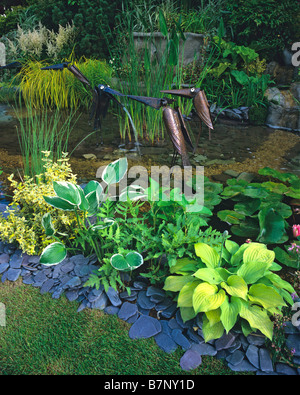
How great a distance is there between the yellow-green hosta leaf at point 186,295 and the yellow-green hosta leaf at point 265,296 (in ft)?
0.94

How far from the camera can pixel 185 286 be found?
1.66 meters

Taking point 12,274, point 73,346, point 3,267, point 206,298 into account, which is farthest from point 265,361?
point 3,267

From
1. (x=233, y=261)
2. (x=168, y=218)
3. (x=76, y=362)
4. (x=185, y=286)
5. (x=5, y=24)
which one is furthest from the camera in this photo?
(x=5, y=24)

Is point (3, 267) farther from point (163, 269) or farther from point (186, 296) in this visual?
point (186, 296)

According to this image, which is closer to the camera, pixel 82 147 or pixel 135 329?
pixel 135 329

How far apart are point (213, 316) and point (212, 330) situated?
0.07 metres

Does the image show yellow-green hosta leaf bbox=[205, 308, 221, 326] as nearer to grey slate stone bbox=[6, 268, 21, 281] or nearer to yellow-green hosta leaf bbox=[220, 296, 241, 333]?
yellow-green hosta leaf bbox=[220, 296, 241, 333]

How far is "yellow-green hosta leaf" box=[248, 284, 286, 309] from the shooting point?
4.99 ft

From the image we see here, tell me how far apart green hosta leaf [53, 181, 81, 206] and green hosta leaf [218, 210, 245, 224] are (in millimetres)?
1114

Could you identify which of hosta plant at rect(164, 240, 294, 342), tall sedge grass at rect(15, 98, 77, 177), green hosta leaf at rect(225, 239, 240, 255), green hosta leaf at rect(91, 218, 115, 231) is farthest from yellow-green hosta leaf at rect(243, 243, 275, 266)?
tall sedge grass at rect(15, 98, 77, 177)

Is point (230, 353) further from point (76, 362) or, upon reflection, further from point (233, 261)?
point (76, 362)
